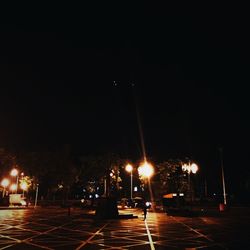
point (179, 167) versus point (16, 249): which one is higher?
point (179, 167)

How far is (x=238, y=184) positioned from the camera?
63688mm

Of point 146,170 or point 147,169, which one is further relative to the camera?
point 146,170

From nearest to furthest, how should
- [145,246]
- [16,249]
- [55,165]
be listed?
[16,249], [145,246], [55,165]

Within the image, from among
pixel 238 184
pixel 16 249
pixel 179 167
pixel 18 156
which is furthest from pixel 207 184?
pixel 16 249

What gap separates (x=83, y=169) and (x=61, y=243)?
38218 millimetres

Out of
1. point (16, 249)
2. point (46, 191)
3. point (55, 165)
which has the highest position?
point (55, 165)

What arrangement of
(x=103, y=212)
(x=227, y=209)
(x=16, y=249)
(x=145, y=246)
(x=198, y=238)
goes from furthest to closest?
(x=227, y=209)
(x=103, y=212)
(x=198, y=238)
(x=145, y=246)
(x=16, y=249)

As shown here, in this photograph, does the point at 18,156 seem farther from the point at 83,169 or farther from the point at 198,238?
the point at 198,238

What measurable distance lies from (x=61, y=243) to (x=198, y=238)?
5.90 m

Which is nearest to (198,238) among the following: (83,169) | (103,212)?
(103,212)

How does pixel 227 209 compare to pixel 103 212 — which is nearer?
pixel 103 212

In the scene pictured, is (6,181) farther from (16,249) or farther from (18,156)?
(16,249)

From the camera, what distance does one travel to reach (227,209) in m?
35.1

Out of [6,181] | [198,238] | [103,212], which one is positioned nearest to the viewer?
[198,238]
